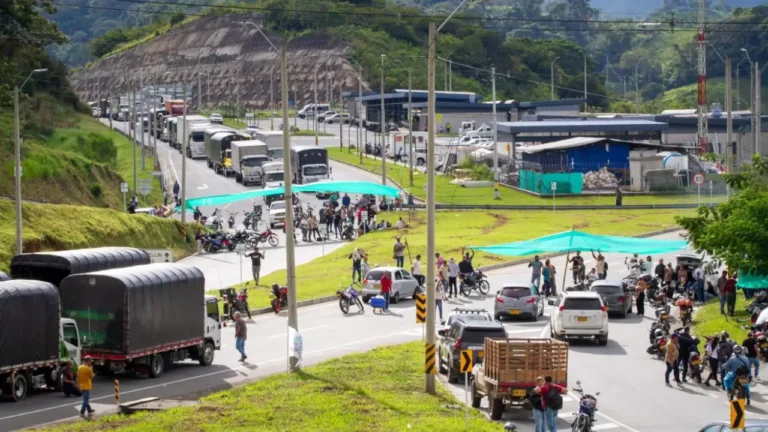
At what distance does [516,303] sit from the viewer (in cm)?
3956

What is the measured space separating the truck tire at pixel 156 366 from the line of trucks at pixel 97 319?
2 centimetres

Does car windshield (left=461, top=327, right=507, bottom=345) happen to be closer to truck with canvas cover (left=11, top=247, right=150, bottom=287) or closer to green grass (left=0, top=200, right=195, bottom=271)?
truck with canvas cover (left=11, top=247, right=150, bottom=287)

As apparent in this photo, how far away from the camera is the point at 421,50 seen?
19388 cm

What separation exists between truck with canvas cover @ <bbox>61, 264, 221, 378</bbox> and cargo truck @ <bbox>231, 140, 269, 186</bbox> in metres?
54.1

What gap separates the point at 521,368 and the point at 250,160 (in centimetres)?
6395

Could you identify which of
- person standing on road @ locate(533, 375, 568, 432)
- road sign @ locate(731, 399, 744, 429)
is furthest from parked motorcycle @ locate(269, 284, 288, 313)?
road sign @ locate(731, 399, 744, 429)

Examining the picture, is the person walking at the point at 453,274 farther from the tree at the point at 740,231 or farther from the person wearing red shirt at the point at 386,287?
the tree at the point at 740,231

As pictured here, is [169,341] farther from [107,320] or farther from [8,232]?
[8,232]

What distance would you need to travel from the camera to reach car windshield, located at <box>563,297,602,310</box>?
1368 inches

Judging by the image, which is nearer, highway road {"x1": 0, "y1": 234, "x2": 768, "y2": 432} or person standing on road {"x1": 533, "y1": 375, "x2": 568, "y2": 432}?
person standing on road {"x1": 533, "y1": 375, "x2": 568, "y2": 432}

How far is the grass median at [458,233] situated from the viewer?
48594 millimetres

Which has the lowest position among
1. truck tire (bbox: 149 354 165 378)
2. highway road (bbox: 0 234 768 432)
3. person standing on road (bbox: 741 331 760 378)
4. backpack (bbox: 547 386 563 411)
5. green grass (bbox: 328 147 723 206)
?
highway road (bbox: 0 234 768 432)

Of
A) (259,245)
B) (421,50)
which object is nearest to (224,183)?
(259,245)

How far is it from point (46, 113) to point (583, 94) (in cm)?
11599
